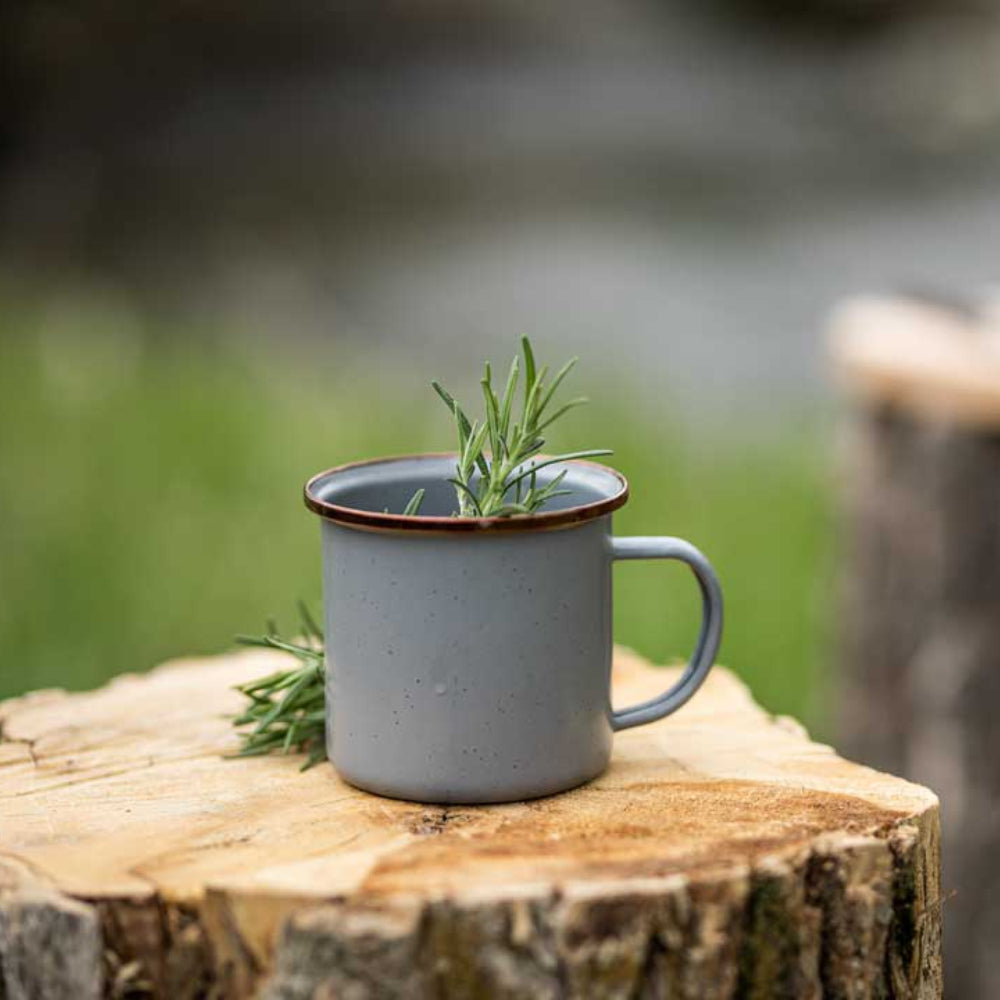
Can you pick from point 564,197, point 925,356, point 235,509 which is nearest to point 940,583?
point 925,356

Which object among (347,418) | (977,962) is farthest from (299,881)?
(347,418)

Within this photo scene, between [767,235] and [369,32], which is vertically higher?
[369,32]

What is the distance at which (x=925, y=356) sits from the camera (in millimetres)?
2807

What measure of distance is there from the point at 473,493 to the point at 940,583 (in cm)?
150

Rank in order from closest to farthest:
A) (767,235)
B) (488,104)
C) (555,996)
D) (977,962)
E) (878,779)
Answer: (555,996) → (878,779) → (977,962) → (767,235) → (488,104)

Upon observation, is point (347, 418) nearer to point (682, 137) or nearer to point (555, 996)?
point (555, 996)

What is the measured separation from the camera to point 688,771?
1.53 meters

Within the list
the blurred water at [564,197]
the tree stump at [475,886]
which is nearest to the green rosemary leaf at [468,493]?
the tree stump at [475,886]

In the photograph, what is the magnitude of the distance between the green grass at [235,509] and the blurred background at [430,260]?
11mm

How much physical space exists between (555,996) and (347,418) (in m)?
3.49

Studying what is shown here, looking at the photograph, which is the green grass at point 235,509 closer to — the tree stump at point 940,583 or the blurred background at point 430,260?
the blurred background at point 430,260

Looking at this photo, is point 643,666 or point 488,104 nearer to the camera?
point 643,666

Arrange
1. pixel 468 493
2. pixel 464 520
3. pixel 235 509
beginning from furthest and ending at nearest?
pixel 235 509, pixel 468 493, pixel 464 520

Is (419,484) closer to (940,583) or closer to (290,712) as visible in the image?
(290,712)
